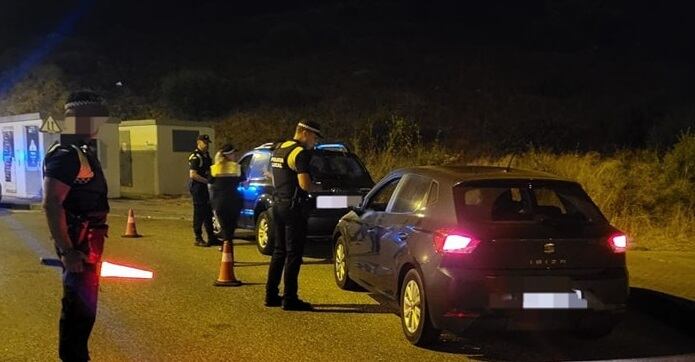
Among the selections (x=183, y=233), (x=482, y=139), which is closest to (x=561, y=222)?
(x=183, y=233)

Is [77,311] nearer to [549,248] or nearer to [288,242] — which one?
[288,242]

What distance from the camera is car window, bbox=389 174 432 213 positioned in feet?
20.5

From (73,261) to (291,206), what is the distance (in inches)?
120

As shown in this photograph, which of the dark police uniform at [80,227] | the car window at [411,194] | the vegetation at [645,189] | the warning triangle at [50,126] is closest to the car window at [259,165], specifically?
the car window at [411,194]

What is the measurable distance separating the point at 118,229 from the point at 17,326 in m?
7.44

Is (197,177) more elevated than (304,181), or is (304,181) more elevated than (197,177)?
(304,181)

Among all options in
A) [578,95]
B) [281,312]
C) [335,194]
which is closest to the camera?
[281,312]

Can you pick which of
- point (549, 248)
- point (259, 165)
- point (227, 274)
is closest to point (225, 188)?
point (259, 165)

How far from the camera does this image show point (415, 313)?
19.3 feet

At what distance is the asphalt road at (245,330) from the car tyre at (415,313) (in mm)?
101

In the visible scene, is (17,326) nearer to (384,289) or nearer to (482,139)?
(384,289)

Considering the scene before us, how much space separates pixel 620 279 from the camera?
557 centimetres

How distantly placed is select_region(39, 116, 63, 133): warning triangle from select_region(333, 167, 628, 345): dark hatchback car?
14.1 m

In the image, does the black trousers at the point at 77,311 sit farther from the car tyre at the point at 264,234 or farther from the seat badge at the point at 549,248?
the car tyre at the point at 264,234
